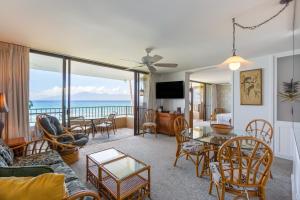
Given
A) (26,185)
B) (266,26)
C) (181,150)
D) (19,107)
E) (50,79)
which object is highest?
(266,26)

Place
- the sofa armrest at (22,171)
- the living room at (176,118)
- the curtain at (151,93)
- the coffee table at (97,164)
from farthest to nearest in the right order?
the curtain at (151,93), the coffee table at (97,164), the living room at (176,118), the sofa armrest at (22,171)

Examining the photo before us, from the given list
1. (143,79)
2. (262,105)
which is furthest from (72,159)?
Result: (262,105)

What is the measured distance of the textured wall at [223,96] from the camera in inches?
386

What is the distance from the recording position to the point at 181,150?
2854 millimetres

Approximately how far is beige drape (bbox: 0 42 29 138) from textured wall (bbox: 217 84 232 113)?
385 inches

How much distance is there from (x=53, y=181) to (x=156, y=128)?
4813 millimetres

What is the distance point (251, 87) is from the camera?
3816 millimetres

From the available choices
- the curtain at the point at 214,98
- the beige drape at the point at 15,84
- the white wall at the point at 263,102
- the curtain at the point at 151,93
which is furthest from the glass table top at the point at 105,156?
the curtain at the point at 214,98

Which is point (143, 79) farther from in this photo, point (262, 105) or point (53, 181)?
point (53, 181)

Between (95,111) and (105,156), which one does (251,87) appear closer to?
(105,156)

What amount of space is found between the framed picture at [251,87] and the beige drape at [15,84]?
4.86 meters

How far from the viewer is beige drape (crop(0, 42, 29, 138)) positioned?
2916mm

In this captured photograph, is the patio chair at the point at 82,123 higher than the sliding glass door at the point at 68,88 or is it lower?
lower

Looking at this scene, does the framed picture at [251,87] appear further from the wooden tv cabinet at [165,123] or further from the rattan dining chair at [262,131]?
the wooden tv cabinet at [165,123]
